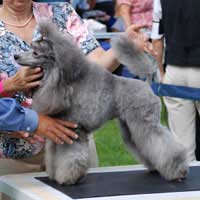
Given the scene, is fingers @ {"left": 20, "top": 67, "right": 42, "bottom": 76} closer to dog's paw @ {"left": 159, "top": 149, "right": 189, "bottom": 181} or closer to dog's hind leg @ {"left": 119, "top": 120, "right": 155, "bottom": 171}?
dog's hind leg @ {"left": 119, "top": 120, "right": 155, "bottom": 171}

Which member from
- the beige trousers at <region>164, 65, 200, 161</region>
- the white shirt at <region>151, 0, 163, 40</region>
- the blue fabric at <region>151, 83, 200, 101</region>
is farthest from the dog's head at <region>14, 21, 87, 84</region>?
the white shirt at <region>151, 0, 163, 40</region>

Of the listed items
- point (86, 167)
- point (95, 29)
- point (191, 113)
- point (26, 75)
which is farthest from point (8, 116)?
point (95, 29)

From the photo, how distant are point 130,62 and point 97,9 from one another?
5102mm

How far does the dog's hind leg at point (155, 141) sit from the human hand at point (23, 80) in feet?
0.87

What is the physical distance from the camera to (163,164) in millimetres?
1970

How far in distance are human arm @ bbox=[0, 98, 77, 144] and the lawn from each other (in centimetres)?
207

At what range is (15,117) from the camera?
71.8 inches

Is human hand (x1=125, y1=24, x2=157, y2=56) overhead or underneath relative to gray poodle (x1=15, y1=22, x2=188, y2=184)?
overhead

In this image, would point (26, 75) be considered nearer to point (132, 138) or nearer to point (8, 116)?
point (8, 116)

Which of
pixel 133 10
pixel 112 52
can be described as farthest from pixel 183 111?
pixel 133 10

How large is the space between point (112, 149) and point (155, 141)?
8.73 feet

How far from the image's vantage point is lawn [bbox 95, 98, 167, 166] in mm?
4262

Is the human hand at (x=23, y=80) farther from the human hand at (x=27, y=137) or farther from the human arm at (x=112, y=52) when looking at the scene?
the human arm at (x=112, y=52)

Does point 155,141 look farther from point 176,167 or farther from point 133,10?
point 133,10
